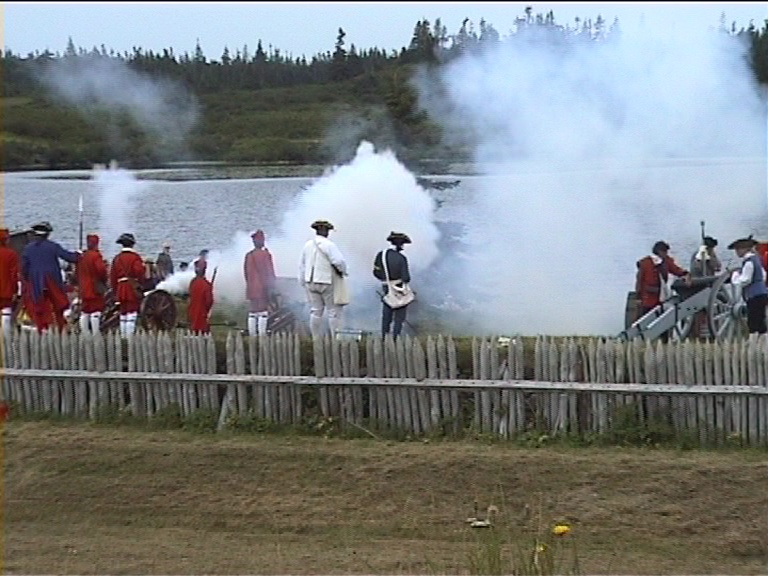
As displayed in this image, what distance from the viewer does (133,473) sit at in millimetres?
9672

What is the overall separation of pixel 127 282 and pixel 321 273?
233cm

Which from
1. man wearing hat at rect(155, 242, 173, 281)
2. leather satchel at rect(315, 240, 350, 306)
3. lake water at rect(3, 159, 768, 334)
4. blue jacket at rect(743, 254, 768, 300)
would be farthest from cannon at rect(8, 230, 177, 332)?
blue jacket at rect(743, 254, 768, 300)

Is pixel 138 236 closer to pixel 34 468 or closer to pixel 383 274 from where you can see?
pixel 383 274

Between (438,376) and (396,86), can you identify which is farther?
(396,86)

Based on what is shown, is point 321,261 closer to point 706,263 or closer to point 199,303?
point 199,303

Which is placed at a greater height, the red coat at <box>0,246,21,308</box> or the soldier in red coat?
the red coat at <box>0,246,21,308</box>

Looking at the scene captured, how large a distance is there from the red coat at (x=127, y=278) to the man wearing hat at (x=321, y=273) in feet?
6.56

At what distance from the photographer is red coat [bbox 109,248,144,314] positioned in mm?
13312

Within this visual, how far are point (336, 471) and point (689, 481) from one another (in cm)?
281

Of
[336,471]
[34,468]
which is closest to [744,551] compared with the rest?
[336,471]

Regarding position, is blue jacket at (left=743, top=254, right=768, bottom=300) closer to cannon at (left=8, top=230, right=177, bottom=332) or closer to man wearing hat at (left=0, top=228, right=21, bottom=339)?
cannon at (left=8, top=230, right=177, bottom=332)

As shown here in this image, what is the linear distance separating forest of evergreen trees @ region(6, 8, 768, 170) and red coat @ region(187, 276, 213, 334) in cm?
848

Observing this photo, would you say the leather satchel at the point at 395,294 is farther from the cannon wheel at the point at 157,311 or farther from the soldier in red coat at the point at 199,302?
the cannon wheel at the point at 157,311

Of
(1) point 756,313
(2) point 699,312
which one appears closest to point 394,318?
(2) point 699,312
